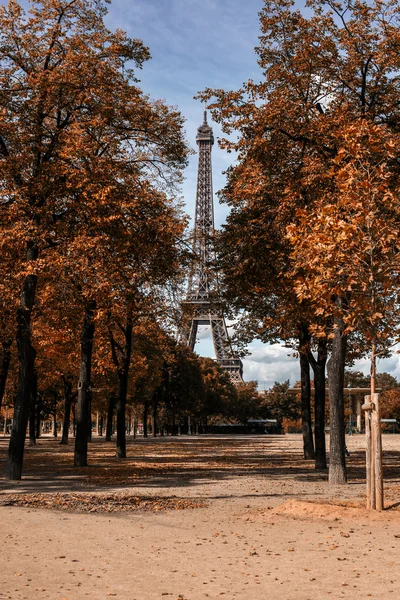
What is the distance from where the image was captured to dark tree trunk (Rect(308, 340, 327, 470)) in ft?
76.7

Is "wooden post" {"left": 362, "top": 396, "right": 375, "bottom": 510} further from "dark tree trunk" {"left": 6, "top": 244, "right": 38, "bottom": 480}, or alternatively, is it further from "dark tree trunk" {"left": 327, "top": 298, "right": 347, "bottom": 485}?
"dark tree trunk" {"left": 6, "top": 244, "right": 38, "bottom": 480}

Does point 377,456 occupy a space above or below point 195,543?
above

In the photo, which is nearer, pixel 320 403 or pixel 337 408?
pixel 337 408

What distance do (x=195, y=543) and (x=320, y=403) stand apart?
1597 cm

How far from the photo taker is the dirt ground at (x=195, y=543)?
23.7 ft

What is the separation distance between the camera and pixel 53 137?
18953 millimetres

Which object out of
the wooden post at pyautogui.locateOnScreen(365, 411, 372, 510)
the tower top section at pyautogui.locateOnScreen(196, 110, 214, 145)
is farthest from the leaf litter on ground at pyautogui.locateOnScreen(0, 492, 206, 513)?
the tower top section at pyautogui.locateOnScreen(196, 110, 214, 145)

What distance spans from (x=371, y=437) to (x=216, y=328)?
95.7 metres

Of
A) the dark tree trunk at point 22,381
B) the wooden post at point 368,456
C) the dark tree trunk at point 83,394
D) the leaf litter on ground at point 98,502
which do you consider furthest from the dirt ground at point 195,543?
the dark tree trunk at point 83,394

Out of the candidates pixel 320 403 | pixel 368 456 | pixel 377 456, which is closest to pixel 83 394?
pixel 320 403

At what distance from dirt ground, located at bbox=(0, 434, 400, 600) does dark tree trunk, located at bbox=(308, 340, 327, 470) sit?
525 centimetres

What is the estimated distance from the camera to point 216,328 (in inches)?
Answer: 4267

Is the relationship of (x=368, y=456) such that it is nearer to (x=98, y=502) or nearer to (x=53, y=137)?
(x=98, y=502)

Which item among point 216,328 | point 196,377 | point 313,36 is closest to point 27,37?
point 313,36
